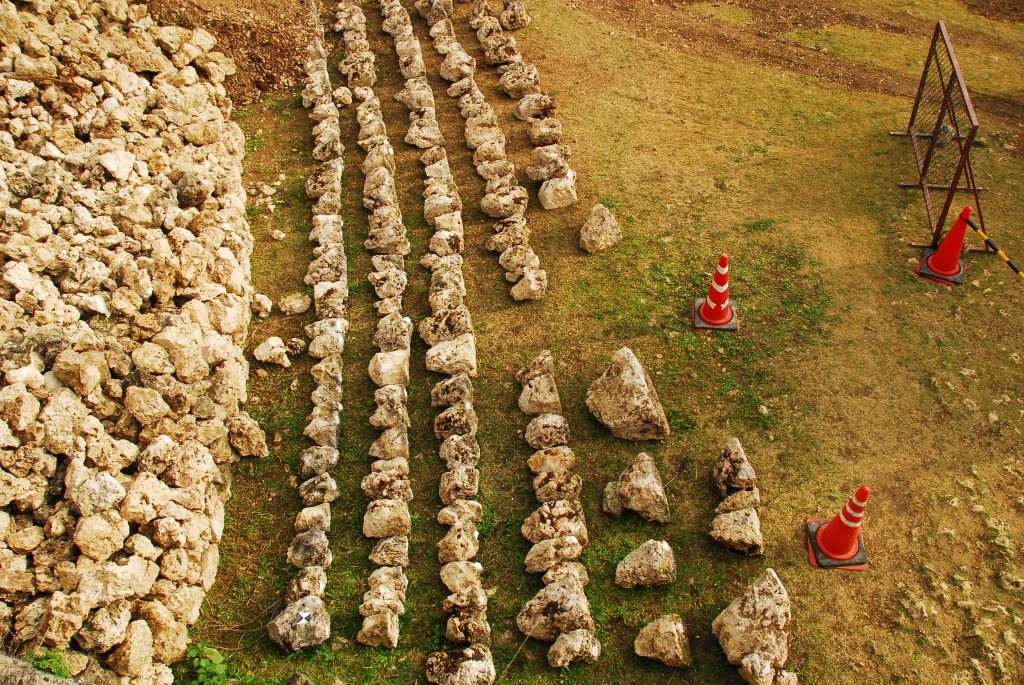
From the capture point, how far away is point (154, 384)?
19.7ft

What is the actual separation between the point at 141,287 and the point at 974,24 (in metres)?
12.2

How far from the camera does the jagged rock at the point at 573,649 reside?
4.94 meters

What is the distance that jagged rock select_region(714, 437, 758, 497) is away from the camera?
570 centimetres

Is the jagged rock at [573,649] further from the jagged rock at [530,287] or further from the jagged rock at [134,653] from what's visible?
the jagged rock at [530,287]

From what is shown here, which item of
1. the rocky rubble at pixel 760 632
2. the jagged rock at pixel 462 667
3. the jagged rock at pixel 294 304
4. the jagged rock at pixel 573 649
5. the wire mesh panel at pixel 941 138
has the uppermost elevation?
the wire mesh panel at pixel 941 138

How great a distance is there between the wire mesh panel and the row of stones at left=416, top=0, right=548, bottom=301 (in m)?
4.04

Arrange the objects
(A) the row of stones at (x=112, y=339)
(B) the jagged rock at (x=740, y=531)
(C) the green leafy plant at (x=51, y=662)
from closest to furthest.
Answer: (C) the green leafy plant at (x=51, y=662) < (A) the row of stones at (x=112, y=339) < (B) the jagged rock at (x=740, y=531)

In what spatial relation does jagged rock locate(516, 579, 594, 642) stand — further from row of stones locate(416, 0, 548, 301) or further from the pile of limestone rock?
row of stones locate(416, 0, 548, 301)

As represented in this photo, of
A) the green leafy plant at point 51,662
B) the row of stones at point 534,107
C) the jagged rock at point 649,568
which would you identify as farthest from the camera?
the row of stones at point 534,107

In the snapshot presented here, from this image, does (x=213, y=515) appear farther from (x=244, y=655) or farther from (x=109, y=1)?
(x=109, y=1)

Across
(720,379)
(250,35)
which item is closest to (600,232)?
(720,379)

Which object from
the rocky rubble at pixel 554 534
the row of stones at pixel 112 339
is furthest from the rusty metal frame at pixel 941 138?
the row of stones at pixel 112 339

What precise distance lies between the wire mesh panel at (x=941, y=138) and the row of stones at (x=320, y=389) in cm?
592

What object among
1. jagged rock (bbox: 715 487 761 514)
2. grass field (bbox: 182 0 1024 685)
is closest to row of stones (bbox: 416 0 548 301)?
grass field (bbox: 182 0 1024 685)
